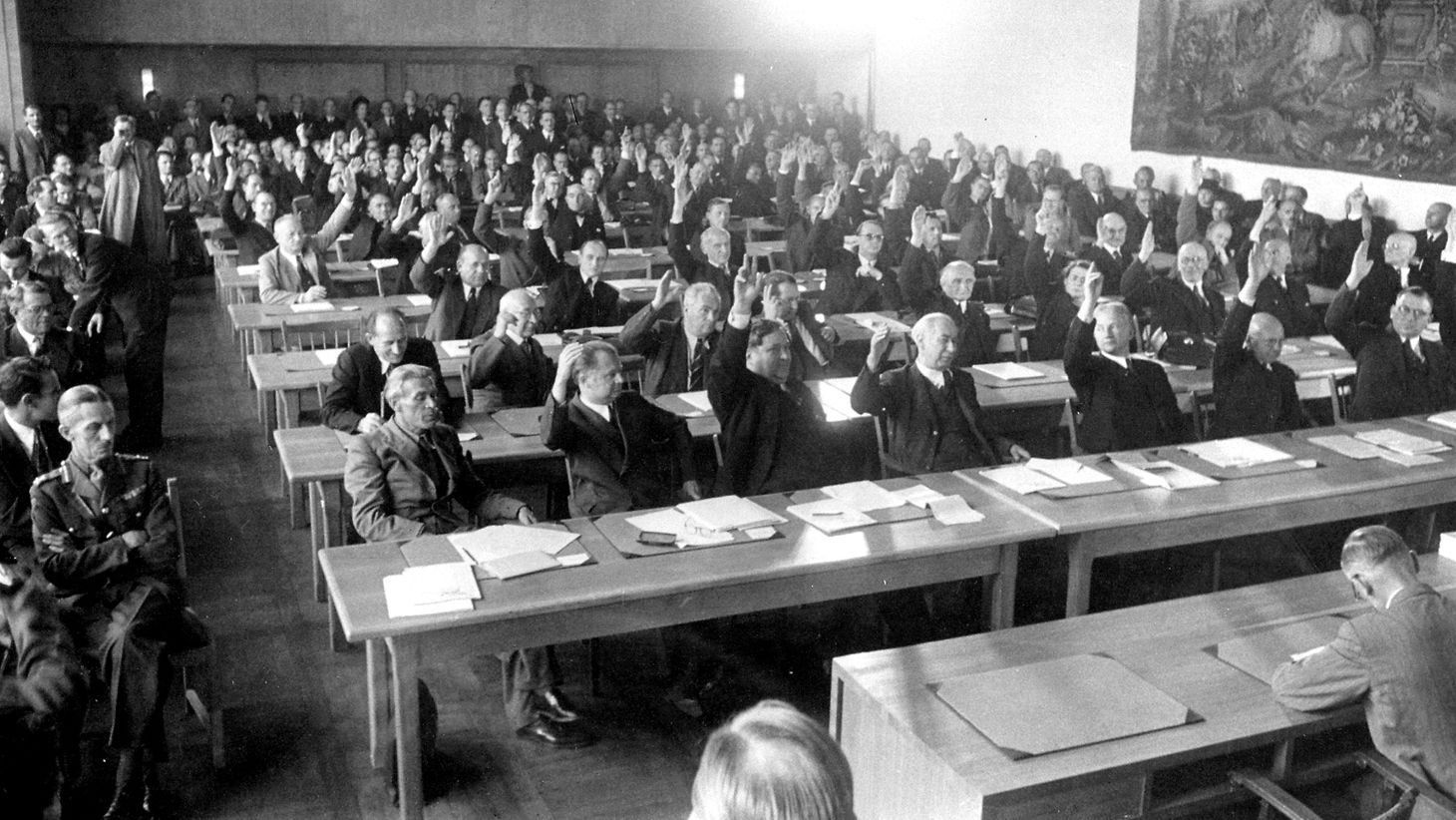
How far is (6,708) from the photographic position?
3.21 metres

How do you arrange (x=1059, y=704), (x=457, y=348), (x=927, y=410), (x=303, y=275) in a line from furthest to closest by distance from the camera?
(x=303, y=275), (x=457, y=348), (x=927, y=410), (x=1059, y=704)

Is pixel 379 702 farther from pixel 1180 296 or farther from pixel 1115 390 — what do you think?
pixel 1180 296

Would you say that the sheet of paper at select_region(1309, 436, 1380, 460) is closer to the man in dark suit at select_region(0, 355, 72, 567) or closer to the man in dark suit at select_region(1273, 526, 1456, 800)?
the man in dark suit at select_region(1273, 526, 1456, 800)

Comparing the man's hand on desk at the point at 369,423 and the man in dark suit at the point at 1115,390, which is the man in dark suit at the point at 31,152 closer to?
the man's hand on desk at the point at 369,423

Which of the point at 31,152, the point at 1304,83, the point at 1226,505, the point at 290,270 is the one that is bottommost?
the point at 1226,505

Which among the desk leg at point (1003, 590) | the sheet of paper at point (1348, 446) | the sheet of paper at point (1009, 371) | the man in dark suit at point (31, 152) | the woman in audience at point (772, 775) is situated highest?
the man in dark suit at point (31, 152)

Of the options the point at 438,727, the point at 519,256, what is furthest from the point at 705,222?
the point at 438,727

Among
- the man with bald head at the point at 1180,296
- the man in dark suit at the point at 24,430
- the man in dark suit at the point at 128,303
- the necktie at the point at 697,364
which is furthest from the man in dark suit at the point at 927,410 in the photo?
the man in dark suit at the point at 128,303

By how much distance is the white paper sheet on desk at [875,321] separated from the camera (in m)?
7.51

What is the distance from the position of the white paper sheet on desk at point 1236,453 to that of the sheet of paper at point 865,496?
52.4 inches

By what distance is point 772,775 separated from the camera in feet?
5.74

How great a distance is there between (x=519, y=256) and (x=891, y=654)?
606cm

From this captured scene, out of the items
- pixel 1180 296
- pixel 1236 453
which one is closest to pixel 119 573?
pixel 1236 453

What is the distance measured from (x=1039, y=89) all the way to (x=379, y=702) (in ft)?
44.7
